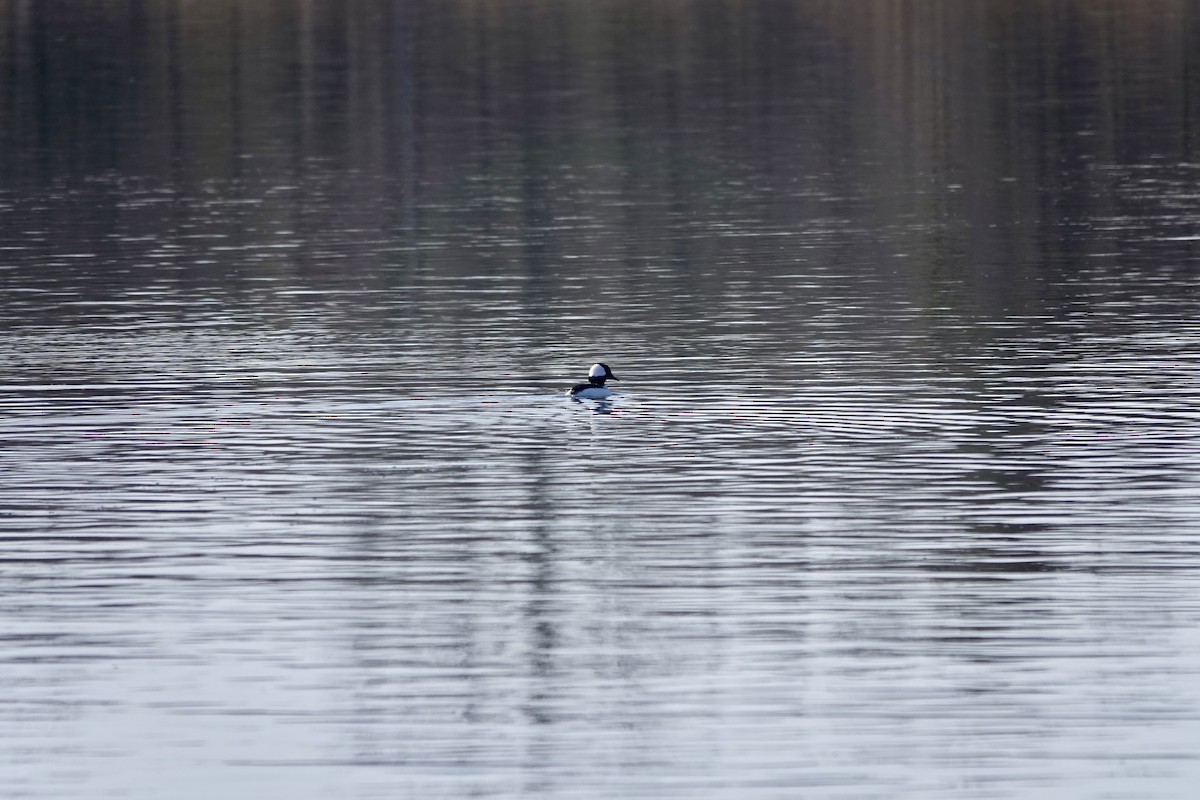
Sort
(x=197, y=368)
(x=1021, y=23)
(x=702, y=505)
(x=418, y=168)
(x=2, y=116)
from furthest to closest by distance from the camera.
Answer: (x=1021, y=23) → (x=2, y=116) → (x=418, y=168) → (x=197, y=368) → (x=702, y=505)

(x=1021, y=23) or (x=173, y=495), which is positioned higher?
(x=1021, y=23)

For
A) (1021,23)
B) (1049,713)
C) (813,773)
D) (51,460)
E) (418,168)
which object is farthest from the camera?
(1021,23)

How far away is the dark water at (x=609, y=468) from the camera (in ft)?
59.1

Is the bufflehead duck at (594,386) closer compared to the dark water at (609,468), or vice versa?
the dark water at (609,468)

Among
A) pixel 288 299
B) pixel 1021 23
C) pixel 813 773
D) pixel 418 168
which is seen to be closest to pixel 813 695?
pixel 813 773

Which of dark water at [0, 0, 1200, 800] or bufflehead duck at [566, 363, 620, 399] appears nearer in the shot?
dark water at [0, 0, 1200, 800]

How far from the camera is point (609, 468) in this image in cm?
2769

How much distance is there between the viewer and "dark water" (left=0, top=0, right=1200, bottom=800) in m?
18.0

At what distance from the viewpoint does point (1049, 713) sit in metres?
18.1

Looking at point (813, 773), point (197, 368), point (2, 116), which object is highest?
point (2, 116)

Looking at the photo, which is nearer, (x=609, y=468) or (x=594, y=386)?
(x=609, y=468)

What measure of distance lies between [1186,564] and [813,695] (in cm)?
532

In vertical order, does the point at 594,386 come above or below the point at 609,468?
above

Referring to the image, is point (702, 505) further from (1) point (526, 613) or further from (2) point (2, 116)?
(2) point (2, 116)
